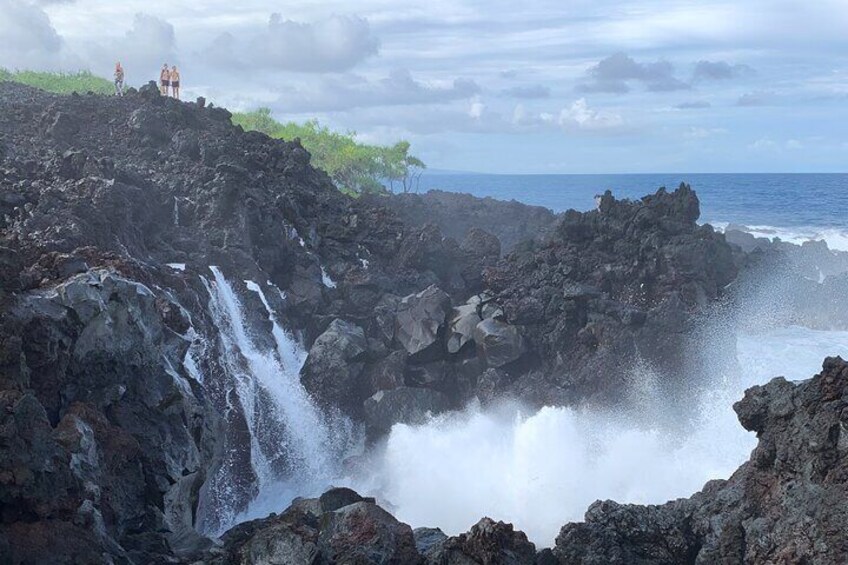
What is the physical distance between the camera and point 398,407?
111ft

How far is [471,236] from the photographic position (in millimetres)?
44906

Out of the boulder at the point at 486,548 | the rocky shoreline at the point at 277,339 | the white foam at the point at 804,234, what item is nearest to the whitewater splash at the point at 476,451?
the rocky shoreline at the point at 277,339

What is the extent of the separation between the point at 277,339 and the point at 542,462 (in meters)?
9.92

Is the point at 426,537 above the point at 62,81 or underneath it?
underneath

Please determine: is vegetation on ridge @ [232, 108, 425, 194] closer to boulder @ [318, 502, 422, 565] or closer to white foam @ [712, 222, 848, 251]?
white foam @ [712, 222, 848, 251]

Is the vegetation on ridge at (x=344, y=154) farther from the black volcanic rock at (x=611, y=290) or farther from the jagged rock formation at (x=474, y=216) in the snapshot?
the black volcanic rock at (x=611, y=290)

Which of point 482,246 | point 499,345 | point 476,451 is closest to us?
point 476,451

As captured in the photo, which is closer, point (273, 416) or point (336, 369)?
point (273, 416)

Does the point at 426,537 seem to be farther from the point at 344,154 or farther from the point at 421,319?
the point at 344,154

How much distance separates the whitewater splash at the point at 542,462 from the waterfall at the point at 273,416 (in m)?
1.66

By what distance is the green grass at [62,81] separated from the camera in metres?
66.8

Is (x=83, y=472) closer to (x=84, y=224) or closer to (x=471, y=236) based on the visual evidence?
(x=84, y=224)

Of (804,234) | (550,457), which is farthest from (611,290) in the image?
(804,234)

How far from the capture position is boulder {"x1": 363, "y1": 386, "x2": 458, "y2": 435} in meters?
33.8
